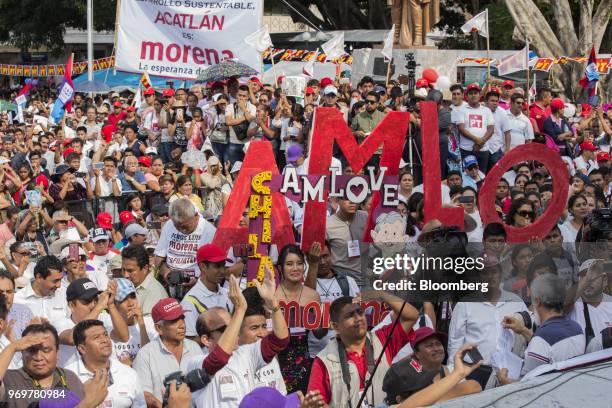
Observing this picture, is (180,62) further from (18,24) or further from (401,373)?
(18,24)

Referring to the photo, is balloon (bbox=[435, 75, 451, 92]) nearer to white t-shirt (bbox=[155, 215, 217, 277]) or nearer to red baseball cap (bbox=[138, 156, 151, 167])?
red baseball cap (bbox=[138, 156, 151, 167])

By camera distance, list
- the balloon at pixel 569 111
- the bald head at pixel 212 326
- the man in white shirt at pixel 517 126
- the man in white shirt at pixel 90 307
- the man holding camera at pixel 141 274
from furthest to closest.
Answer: the balloon at pixel 569 111, the man in white shirt at pixel 517 126, the man holding camera at pixel 141 274, the man in white shirt at pixel 90 307, the bald head at pixel 212 326

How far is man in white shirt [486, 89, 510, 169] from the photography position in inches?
582

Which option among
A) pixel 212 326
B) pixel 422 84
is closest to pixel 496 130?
pixel 422 84

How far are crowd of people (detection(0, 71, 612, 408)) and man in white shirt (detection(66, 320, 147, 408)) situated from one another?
0.01 meters

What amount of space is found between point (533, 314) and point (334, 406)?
1.28 m

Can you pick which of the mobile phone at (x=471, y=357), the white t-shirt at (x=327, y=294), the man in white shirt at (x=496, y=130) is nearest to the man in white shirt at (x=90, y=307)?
the white t-shirt at (x=327, y=294)

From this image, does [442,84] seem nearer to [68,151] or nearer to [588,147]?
[588,147]

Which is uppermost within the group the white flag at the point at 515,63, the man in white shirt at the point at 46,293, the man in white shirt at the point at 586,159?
the white flag at the point at 515,63

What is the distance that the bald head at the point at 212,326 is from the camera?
682cm

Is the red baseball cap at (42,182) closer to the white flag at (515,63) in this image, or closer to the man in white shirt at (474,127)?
the man in white shirt at (474,127)

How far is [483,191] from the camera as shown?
925 centimetres

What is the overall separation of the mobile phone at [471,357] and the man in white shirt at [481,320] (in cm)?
81

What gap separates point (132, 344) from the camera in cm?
764
